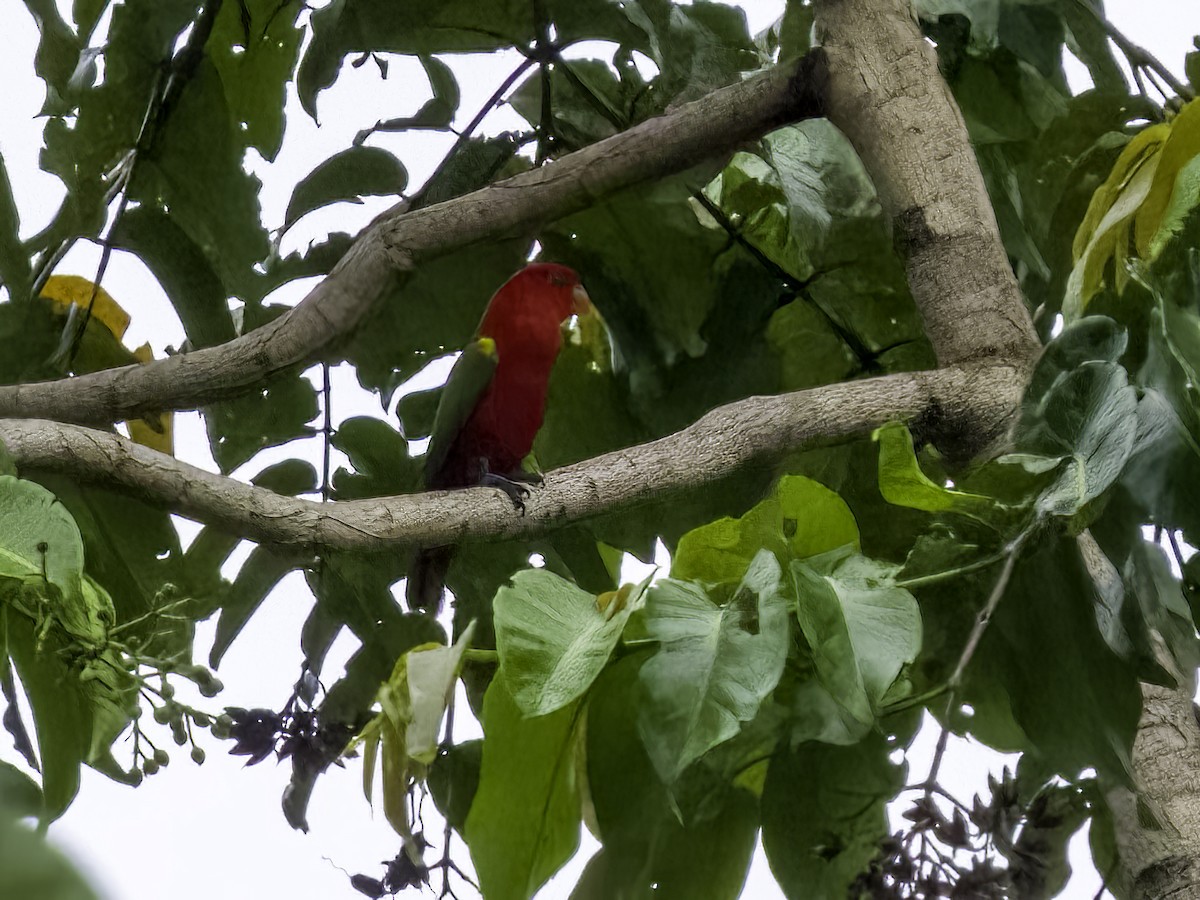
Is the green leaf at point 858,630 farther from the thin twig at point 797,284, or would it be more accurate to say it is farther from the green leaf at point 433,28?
the green leaf at point 433,28

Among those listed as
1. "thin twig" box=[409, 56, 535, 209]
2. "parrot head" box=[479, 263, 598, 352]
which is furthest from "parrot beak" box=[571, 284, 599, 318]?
"thin twig" box=[409, 56, 535, 209]

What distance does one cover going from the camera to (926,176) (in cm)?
50

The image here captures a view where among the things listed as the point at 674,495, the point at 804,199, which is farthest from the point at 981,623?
the point at 804,199

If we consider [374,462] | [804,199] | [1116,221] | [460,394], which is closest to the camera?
[1116,221]

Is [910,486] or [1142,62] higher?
[1142,62]

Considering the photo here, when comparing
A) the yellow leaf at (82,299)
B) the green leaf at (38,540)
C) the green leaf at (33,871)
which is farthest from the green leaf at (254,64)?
the green leaf at (33,871)

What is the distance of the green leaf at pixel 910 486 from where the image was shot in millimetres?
344

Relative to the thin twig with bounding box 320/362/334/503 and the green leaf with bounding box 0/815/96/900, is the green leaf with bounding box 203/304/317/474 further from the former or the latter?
the green leaf with bounding box 0/815/96/900

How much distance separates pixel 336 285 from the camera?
1.73ft

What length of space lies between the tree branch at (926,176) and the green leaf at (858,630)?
0.17m

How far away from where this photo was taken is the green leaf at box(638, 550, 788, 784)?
1.03 ft

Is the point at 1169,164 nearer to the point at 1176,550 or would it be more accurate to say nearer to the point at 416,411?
the point at 1176,550

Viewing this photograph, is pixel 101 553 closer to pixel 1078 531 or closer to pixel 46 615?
pixel 46 615

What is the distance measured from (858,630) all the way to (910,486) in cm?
5
